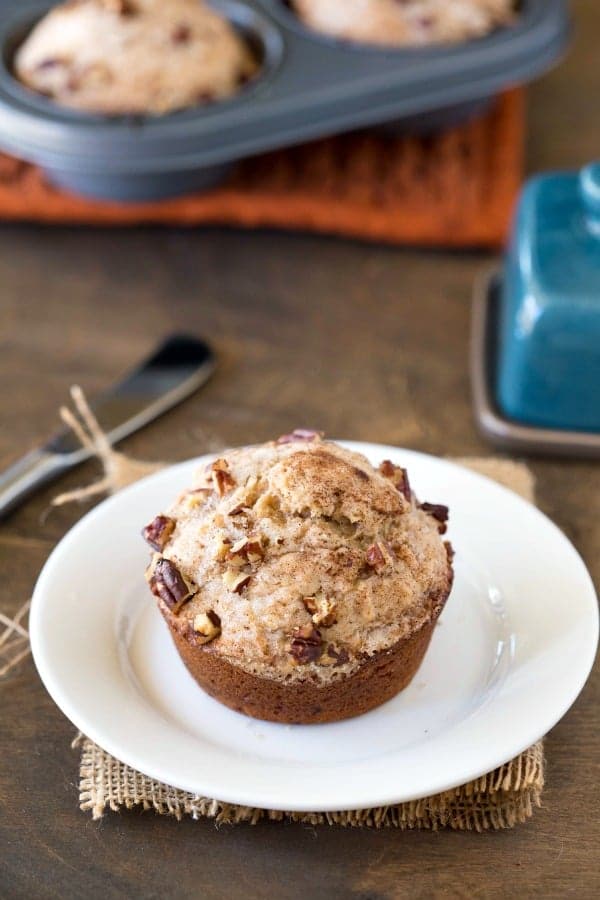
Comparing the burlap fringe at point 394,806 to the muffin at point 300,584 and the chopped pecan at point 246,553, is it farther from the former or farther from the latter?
the chopped pecan at point 246,553

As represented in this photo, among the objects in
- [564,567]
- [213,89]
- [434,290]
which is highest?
[213,89]

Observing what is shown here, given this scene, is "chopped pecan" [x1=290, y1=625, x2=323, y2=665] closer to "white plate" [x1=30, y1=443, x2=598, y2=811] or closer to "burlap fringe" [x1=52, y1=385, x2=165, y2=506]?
"white plate" [x1=30, y1=443, x2=598, y2=811]

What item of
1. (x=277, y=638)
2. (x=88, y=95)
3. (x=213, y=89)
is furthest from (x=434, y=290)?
(x=277, y=638)

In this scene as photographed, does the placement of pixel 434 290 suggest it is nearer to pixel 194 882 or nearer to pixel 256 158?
pixel 256 158

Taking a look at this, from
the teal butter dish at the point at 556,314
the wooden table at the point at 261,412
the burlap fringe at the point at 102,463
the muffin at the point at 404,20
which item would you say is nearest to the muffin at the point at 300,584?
the wooden table at the point at 261,412

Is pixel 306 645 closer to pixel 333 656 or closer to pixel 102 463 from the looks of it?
pixel 333 656

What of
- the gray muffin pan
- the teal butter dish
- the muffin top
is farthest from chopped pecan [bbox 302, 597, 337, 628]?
the gray muffin pan
